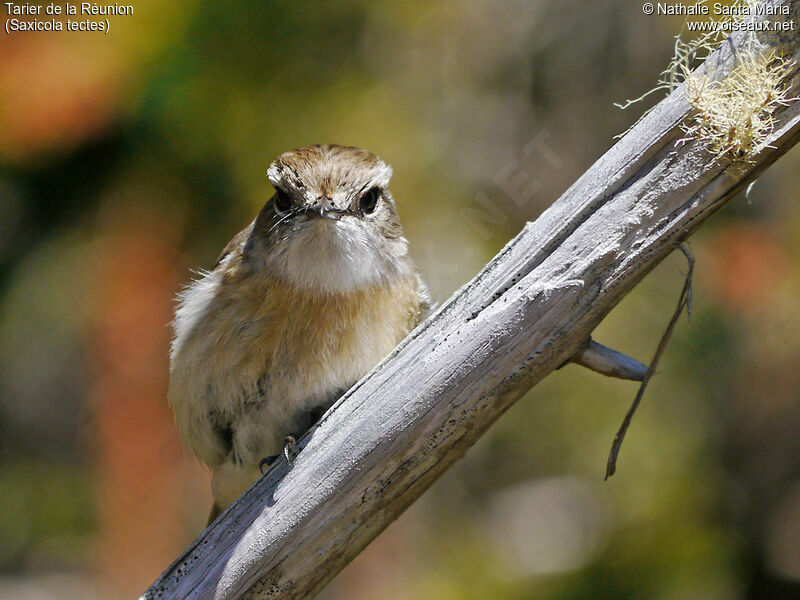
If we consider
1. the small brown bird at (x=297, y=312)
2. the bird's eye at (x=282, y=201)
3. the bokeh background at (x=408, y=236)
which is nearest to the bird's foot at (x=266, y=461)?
the small brown bird at (x=297, y=312)

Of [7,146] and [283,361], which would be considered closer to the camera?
[283,361]

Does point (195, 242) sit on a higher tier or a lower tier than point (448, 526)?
higher

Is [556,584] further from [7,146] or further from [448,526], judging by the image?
[7,146]

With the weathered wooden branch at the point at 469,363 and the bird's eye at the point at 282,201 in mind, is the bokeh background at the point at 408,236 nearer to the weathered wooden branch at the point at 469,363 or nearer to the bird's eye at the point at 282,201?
the bird's eye at the point at 282,201

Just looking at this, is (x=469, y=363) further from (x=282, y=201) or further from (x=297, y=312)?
(x=282, y=201)

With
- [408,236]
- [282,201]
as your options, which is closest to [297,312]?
[282,201]

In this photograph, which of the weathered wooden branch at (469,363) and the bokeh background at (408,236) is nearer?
the weathered wooden branch at (469,363)

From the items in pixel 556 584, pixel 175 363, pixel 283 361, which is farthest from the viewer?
pixel 556 584

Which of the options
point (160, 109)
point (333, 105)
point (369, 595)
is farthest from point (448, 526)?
point (160, 109)
